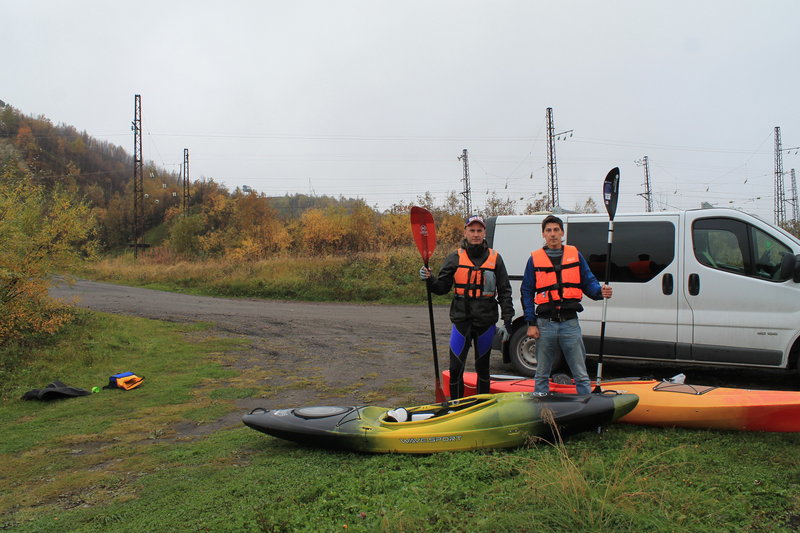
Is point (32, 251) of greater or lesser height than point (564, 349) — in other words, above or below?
above

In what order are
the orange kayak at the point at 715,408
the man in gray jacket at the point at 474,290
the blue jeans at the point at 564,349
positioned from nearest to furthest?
the orange kayak at the point at 715,408 → the blue jeans at the point at 564,349 → the man in gray jacket at the point at 474,290

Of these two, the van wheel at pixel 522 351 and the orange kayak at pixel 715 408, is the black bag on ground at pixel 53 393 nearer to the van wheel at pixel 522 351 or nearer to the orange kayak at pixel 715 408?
the van wheel at pixel 522 351

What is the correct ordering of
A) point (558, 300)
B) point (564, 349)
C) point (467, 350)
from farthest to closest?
point (467, 350)
point (564, 349)
point (558, 300)

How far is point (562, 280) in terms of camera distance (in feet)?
14.8

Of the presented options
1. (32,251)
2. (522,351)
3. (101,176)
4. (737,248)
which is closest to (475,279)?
(522,351)

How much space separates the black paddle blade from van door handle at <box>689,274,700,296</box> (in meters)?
1.47

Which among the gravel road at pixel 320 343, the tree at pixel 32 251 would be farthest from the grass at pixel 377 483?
the tree at pixel 32 251

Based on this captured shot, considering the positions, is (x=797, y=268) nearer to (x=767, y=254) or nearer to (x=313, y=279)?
(x=767, y=254)

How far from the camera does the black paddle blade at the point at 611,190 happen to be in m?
5.53

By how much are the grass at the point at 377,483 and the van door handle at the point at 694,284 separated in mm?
2348

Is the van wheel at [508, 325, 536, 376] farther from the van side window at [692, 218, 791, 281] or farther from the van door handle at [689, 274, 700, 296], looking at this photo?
the van side window at [692, 218, 791, 281]

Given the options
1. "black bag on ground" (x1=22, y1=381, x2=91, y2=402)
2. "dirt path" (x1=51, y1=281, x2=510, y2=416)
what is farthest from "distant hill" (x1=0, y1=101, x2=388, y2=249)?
"black bag on ground" (x1=22, y1=381, x2=91, y2=402)

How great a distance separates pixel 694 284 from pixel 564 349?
8.45 ft

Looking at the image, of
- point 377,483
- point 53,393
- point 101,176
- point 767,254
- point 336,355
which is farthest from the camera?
point 101,176
